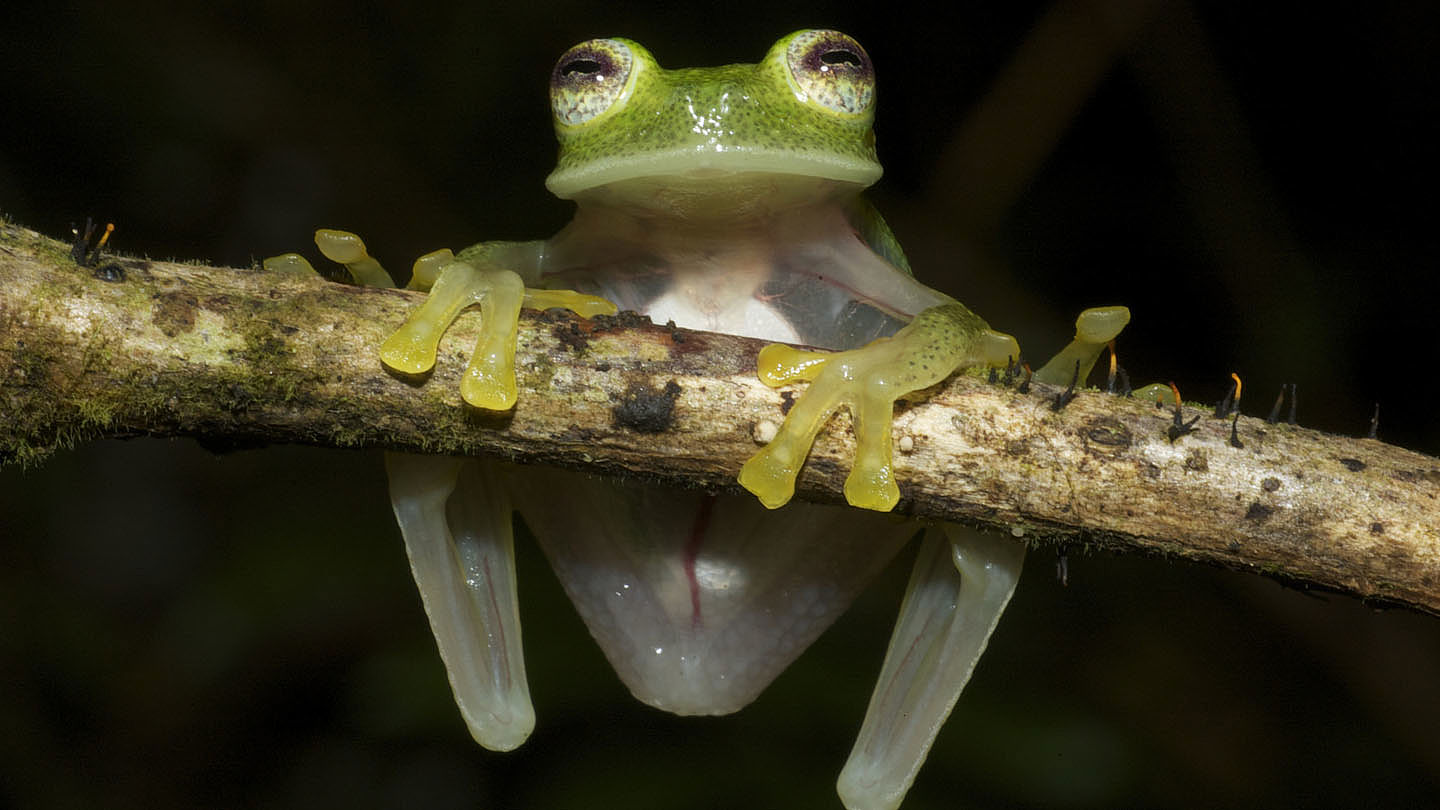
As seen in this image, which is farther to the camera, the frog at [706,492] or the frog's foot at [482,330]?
the frog at [706,492]

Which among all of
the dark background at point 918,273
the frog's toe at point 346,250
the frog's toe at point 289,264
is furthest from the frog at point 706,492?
the dark background at point 918,273

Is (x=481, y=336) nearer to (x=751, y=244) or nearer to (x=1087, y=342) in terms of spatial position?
(x=751, y=244)

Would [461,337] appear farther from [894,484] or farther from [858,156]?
[858,156]

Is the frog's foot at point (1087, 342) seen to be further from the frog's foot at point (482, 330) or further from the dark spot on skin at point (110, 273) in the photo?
the dark spot on skin at point (110, 273)

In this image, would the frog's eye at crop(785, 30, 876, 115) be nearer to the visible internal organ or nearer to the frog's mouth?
the frog's mouth

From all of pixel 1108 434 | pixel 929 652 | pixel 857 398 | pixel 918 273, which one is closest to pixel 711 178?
pixel 857 398

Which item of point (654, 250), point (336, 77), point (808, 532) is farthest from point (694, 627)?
point (336, 77)

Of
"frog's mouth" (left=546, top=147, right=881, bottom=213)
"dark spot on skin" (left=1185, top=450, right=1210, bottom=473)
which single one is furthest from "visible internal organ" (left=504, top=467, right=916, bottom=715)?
"dark spot on skin" (left=1185, top=450, right=1210, bottom=473)
